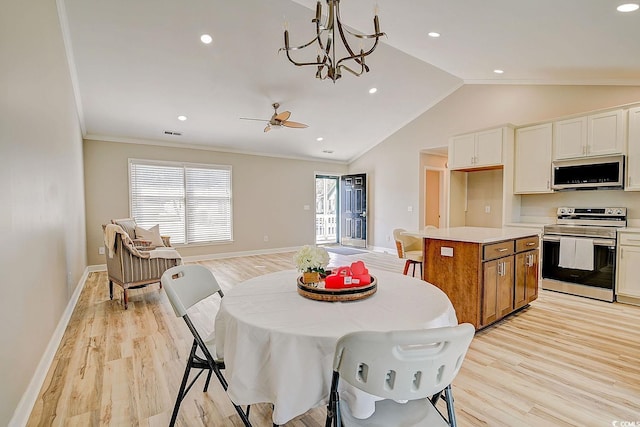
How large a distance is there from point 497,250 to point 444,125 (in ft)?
12.6

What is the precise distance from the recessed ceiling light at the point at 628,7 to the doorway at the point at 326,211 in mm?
6940

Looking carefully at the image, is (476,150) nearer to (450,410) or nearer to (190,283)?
(450,410)

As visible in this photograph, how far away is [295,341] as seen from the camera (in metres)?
1.13

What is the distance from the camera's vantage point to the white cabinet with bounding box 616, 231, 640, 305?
11.6 ft

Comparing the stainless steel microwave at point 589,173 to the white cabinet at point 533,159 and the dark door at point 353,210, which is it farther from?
the dark door at point 353,210

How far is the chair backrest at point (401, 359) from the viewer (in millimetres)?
894

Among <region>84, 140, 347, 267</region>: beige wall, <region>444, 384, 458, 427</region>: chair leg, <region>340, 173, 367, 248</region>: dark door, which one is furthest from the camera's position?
<region>340, 173, 367, 248</region>: dark door

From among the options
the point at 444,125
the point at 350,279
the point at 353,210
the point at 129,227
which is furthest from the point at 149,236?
the point at 444,125

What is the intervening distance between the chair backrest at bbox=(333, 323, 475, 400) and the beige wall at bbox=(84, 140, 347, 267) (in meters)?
6.22

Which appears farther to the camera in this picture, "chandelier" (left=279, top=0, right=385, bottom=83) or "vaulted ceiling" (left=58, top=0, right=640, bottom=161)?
"vaulted ceiling" (left=58, top=0, right=640, bottom=161)

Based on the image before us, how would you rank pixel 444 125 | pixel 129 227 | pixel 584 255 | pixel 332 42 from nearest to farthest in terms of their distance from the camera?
pixel 332 42, pixel 584 255, pixel 129 227, pixel 444 125

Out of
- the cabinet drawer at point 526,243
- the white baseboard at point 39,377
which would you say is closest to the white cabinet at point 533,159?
the cabinet drawer at point 526,243

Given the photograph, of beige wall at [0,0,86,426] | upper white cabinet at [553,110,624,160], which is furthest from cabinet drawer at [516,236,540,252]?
beige wall at [0,0,86,426]

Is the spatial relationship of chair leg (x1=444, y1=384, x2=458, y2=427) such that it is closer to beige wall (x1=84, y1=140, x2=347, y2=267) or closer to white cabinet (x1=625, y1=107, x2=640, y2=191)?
white cabinet (x1=625, y1=107, x2=640, y2=191)
